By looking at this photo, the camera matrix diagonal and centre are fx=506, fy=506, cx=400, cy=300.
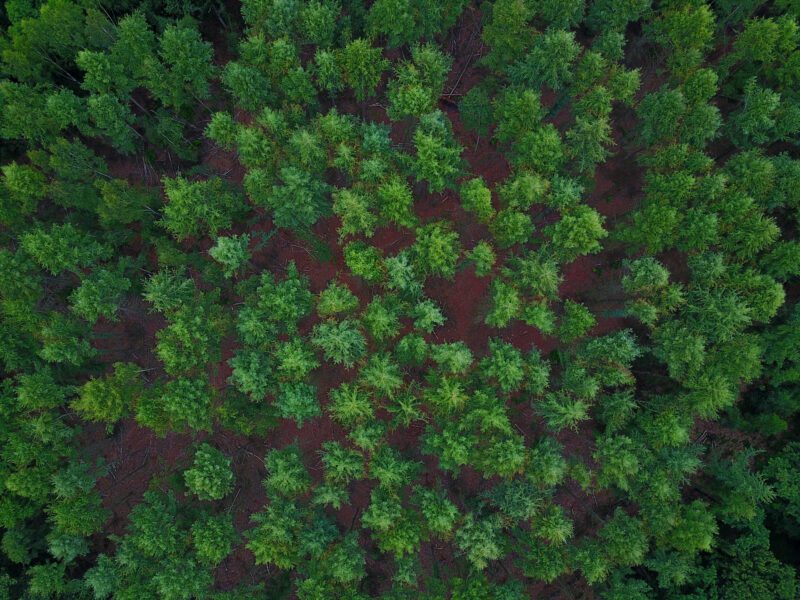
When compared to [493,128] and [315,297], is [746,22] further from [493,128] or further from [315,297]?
[315,297]

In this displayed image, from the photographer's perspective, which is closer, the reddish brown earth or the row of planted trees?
the row of planted trees

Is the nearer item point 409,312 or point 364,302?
point 409,312

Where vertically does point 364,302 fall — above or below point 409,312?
above

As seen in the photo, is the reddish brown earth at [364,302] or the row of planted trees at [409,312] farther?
the reddish brown earth at [364,302]
